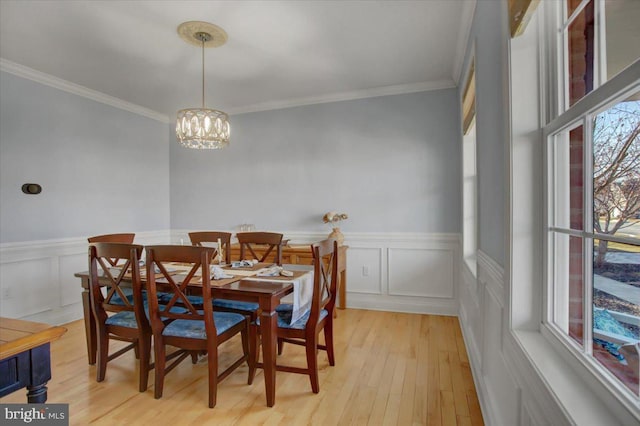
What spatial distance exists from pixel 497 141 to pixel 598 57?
2.29 ft

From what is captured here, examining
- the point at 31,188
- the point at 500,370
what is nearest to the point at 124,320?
the point at 31,188

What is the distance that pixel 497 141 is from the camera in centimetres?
158

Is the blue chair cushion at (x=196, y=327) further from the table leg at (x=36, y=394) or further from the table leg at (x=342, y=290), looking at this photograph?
the table leg at (x=342, y=290)

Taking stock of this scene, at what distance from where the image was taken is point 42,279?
3328 mm

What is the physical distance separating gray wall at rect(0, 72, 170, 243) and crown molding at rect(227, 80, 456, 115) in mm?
1390

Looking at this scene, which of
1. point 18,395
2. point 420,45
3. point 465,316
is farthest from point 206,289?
point 420,45

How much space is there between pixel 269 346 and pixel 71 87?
141 inches

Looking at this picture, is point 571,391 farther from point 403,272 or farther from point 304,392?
point 403,272

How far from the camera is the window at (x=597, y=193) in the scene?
75 centimetres

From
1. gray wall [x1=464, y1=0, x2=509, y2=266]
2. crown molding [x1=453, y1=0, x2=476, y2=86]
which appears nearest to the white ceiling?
crown molding [x1=453, y1=0, x2=476, y2=86]

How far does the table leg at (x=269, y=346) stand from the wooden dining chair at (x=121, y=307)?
0.78 m

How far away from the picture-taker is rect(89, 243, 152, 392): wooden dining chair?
2.07 meters

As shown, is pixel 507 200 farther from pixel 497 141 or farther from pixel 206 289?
pixel 206 289
